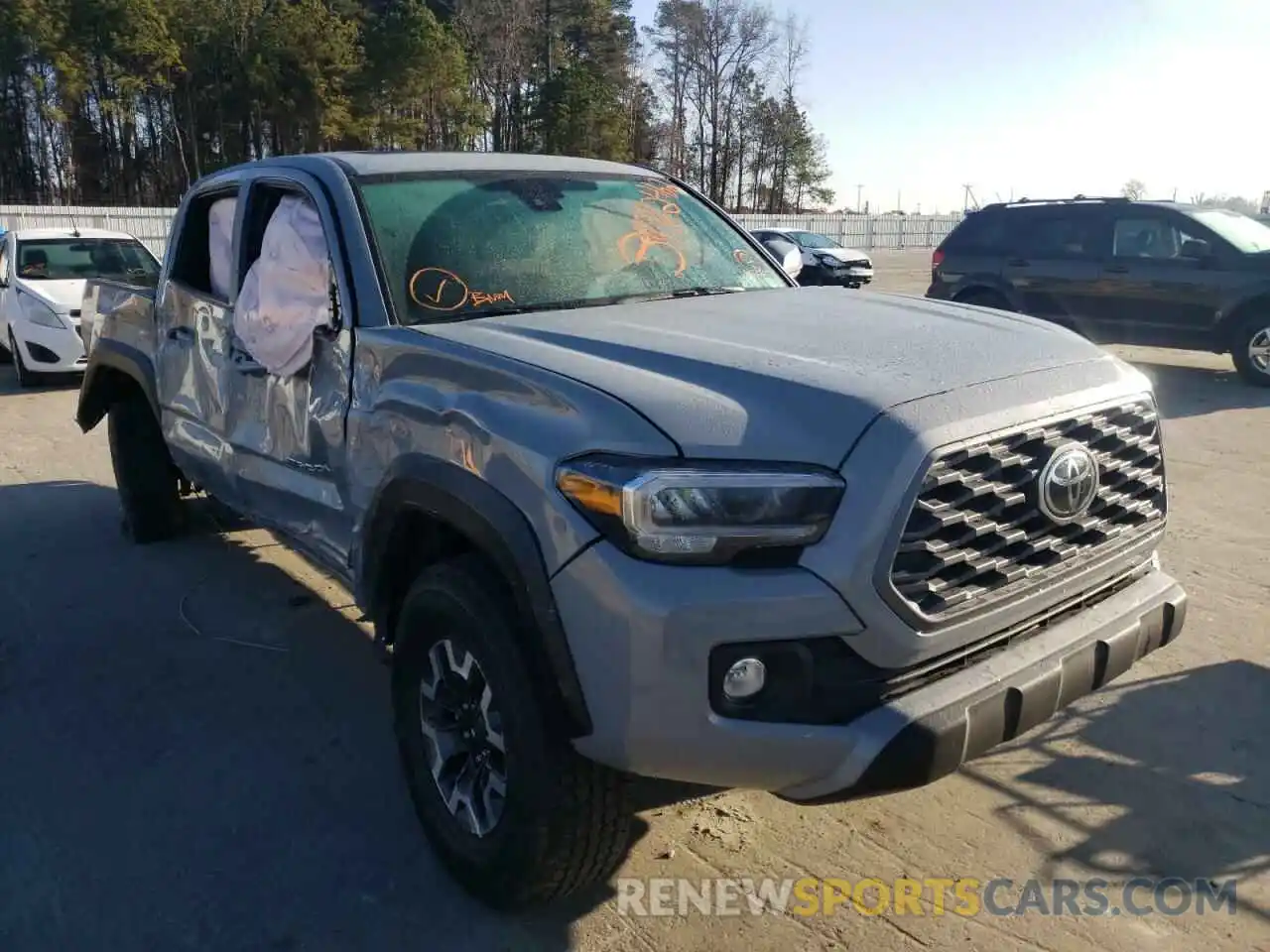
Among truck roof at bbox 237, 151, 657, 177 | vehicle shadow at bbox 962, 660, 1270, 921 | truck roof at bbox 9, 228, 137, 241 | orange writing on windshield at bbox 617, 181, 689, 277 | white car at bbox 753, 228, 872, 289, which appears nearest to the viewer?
vehicle shadow at bbox 962, 660, 1270, 921

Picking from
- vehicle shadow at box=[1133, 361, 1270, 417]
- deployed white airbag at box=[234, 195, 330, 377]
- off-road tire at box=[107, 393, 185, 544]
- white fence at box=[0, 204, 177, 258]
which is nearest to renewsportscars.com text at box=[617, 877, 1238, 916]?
deployed white airbag at box=[234, 195, 330, 377]

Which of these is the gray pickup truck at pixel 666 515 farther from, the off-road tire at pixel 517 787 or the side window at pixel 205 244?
the side window at pixel 205 244

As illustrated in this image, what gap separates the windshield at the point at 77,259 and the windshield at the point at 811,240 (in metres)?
16.1

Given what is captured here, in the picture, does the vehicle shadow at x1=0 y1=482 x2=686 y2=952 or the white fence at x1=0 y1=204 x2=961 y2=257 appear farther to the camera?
the white fence at x1=0 y1=204 x2=961 y2=257

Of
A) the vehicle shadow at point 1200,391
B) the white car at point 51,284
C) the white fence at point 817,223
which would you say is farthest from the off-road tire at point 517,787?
the white fence at point 817,223

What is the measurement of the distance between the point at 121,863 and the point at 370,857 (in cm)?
71

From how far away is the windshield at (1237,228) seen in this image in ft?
36.4

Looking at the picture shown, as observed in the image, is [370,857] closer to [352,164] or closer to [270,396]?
[270,396]

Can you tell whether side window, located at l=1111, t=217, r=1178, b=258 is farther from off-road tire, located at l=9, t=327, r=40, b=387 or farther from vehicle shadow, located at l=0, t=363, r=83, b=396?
off-road tire, located at l=9, t=327, r=40, b=387

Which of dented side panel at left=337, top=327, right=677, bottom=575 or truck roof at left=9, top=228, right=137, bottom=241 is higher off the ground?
truck roof at left=9, top=228, right=137, bottom=241

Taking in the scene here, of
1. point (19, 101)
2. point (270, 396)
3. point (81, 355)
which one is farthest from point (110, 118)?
point (270, 396)

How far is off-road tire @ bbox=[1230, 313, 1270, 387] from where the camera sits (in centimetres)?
1070

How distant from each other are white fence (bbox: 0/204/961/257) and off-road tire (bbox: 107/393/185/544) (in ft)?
82.8

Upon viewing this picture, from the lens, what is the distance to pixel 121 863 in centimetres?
315
